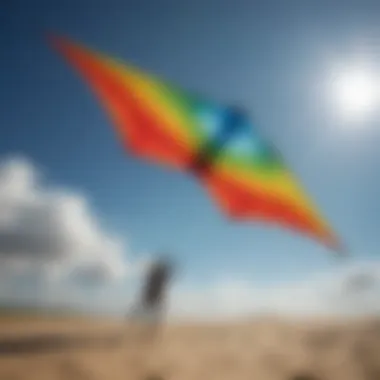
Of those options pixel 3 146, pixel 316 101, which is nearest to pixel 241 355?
pixel 316 101

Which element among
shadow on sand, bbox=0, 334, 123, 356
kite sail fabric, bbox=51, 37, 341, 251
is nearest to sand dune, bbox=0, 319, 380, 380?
shadow on sand, bbox=0, 334, 123, 356

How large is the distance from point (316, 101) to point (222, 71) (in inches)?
16.6

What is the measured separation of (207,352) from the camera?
246 cm

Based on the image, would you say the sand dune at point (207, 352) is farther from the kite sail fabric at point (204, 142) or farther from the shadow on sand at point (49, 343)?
the kite sail fabric at point (204, 142)

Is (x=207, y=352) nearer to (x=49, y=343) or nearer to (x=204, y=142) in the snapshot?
(x=49, y=343)

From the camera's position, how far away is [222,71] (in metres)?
2.60

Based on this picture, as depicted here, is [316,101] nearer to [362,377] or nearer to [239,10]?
[239,10]

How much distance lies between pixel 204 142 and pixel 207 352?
891 millimetres

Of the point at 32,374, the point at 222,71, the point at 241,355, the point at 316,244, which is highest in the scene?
the point at 222,71

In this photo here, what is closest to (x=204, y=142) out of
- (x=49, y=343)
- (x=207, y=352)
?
(x=207, y=352)

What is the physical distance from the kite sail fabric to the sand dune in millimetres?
441

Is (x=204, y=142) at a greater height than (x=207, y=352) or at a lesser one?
greater

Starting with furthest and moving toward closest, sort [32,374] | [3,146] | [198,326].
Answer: [198,326] → [3,146] → [32,374]

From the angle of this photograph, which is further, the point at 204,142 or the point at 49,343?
the point at 204,142
